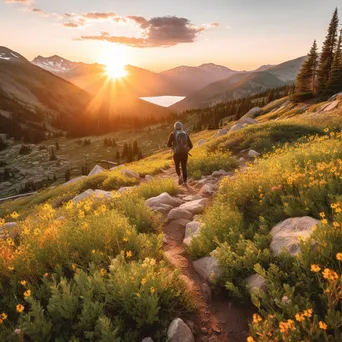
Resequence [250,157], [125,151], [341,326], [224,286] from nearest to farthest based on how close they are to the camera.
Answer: [341,326] → [224,286] → [250,157] → [125,151]

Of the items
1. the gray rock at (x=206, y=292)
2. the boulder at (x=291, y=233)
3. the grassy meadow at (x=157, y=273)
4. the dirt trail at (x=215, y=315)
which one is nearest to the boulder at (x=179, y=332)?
the grassy meadow at (x=157, y=273)

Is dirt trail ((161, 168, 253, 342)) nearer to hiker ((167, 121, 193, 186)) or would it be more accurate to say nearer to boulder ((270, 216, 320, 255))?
boulder ((270, 216, 320, 255))

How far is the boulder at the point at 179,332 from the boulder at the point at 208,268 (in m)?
1.21

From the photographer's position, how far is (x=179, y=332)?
3.64 m

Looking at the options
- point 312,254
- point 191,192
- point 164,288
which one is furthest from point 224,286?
point 191,192

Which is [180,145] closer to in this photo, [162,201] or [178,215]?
[162,201]

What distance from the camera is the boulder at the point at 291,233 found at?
4529 mm

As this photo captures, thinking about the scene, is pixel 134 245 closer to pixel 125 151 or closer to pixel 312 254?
pixel 312 254

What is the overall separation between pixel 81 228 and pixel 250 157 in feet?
42.9

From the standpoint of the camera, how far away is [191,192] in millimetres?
11523

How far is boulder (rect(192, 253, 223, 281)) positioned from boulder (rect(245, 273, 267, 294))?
0.57 m

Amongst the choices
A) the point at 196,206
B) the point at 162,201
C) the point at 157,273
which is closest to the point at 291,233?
the point at 157,273

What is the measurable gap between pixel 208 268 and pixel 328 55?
2882 inches

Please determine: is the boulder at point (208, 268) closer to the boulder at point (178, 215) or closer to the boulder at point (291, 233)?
the boulder at point (291, 233)
